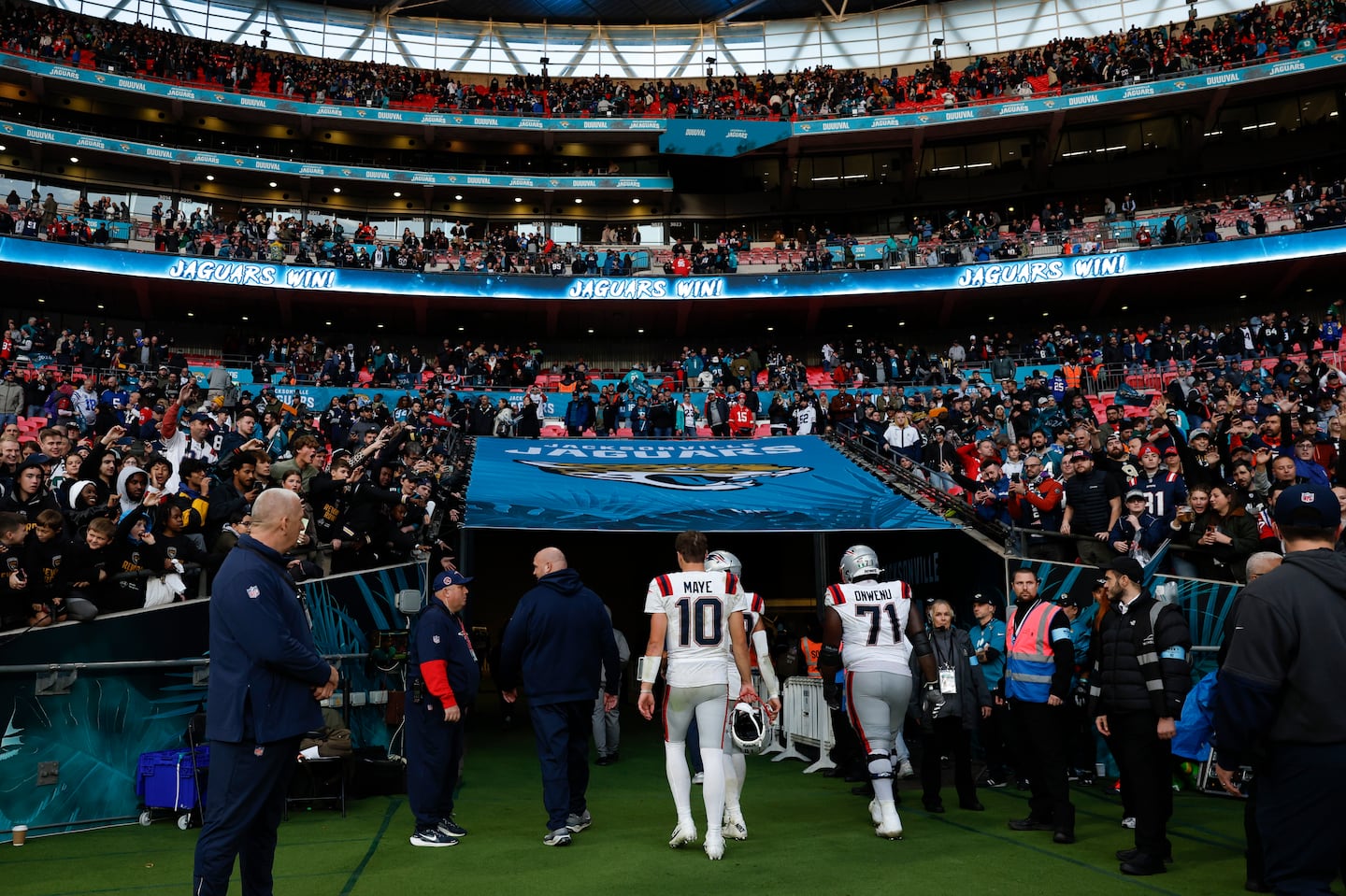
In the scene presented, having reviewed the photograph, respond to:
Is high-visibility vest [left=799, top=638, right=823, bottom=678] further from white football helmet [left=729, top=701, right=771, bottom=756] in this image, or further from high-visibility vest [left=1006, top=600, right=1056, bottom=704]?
white football helmet [left=729, top=701, right=771, bottom=756]

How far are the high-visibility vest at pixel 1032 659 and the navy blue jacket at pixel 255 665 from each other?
15.1 feet

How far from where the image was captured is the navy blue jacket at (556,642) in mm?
6289

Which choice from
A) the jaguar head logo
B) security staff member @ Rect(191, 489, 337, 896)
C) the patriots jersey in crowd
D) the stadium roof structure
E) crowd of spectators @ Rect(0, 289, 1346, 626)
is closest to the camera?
security staff member @ Rect(191, 489, 337, 896)

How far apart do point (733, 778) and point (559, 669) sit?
1.31 metres

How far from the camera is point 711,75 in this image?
3972cm

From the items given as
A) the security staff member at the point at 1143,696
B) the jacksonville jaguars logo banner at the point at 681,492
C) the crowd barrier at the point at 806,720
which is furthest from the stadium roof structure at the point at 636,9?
the security staff member at the point at 1143,696

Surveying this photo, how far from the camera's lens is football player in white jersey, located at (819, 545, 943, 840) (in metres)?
6.34

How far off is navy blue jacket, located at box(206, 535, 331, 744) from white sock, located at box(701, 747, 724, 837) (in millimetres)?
2443

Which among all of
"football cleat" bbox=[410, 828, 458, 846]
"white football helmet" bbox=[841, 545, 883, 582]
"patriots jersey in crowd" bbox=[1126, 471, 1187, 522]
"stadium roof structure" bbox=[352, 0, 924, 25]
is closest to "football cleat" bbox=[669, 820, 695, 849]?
"football cleat" bbox=[410, 828, 458, 846]

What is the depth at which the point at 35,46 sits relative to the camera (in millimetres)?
32469

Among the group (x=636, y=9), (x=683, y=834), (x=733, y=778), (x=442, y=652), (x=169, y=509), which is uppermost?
(x=636, y=9)

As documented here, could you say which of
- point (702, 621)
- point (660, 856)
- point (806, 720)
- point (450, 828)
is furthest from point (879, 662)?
point (806, 720)

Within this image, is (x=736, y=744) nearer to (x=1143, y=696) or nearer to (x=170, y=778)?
(x=1143, y=696)

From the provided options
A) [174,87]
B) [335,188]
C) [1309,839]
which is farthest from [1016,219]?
[1309,839]
